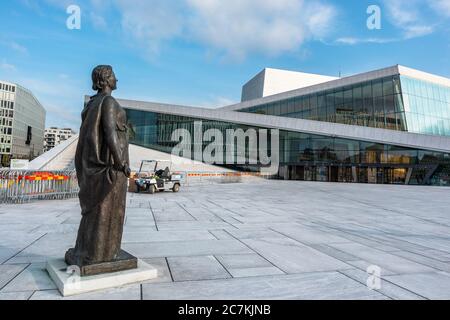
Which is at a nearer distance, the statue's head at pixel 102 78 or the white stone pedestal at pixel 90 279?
the white stone pedestal at pixel 90 279

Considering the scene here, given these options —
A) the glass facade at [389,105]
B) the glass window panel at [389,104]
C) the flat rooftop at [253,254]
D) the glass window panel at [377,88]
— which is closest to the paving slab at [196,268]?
the flat rooftop at [253,254]

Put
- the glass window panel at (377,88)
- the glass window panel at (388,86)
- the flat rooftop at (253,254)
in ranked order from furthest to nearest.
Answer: the glass window panel at (377,88) → the glass window panel at (388,86) → the flat rooftop at (253,254)

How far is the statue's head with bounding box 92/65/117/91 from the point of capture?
414 centimetres

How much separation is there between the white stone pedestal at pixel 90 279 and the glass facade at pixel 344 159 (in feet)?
117

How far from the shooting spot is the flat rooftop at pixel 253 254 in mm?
3561

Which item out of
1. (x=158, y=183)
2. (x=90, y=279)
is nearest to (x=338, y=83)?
(x=158, y=183)

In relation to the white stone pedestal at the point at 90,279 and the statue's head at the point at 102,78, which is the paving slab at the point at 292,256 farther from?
the statue's head at the point at 102,78

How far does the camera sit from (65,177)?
14133 mm

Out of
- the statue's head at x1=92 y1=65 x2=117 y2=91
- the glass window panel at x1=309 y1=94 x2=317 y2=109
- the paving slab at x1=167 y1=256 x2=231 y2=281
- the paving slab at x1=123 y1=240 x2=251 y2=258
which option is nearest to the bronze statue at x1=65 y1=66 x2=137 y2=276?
the statue's head at x1=92 y1=65 x2=117 y2=91

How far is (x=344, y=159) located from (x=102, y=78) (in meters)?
36.4

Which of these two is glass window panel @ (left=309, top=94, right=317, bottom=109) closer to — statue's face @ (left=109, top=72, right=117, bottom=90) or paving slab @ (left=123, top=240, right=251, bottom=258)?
paving slab @ (left=123, top=240, right=251, bottom=258)

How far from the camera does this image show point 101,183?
382 cm
